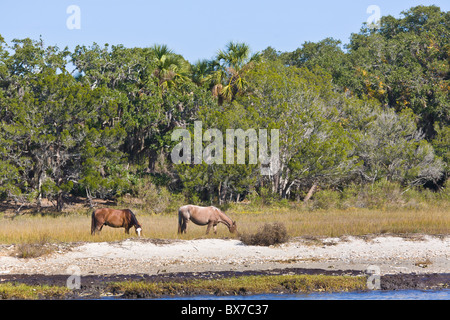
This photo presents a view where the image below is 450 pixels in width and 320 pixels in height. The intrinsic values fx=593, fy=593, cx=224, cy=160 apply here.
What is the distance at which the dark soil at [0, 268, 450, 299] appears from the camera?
55.3ft

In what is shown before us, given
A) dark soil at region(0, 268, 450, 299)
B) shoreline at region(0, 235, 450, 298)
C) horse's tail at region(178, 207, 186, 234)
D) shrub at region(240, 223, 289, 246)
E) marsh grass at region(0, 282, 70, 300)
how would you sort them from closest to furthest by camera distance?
marsh grass at region(0, 282, 70, 300) < dark soil at region(0, 268, 450, 299) < shoreline at region(0, 235, 450, 298) < shrub at region(240, 223, 289, 246) < horse's tail at region(178, 207, 186, 234)

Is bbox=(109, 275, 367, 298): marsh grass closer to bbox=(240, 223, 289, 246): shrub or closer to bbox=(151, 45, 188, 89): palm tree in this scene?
bbox=(240, 223, 289, 246): shrub

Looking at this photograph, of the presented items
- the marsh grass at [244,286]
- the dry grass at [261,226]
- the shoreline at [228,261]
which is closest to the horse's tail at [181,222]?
the dry grass at [261,226]

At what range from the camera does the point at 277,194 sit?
124 ft

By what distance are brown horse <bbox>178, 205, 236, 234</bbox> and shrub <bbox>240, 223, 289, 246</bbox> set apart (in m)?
2.27

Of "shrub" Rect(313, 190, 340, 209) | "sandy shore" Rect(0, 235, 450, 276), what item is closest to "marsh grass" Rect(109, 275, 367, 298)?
"sandy shore" Rect(0, 235, 450, 276)

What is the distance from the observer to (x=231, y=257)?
21281 mm

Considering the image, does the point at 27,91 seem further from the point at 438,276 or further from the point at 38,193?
the point at 438,276

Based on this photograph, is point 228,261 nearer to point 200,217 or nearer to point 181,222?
point 200,217

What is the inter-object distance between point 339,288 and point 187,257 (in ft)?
20.1

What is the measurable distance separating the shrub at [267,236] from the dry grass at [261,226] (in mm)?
760

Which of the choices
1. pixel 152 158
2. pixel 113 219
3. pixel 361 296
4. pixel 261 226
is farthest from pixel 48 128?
pixel 361 296

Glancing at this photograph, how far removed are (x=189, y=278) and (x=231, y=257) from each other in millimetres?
3591
